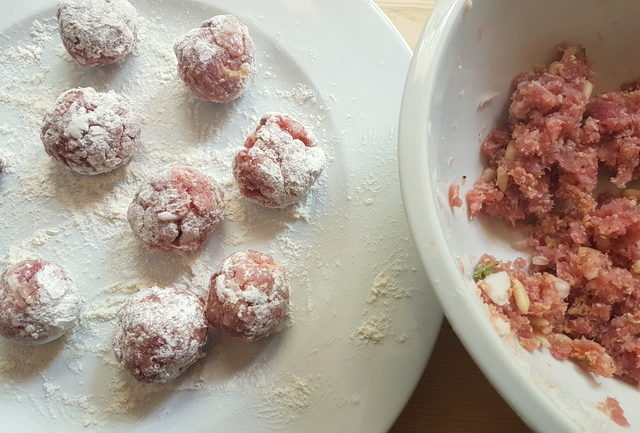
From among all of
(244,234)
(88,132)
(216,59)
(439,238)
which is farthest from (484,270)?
(88,132)

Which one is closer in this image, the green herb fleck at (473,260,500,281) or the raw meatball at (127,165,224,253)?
the green herb fleck at (473,260,500,281)

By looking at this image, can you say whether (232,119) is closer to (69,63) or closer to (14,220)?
(69,63)

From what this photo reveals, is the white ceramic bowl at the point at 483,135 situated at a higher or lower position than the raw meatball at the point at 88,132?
higher

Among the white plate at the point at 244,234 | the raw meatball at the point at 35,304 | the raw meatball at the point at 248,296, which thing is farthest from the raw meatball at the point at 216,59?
the raw meatball at the point at 35,304

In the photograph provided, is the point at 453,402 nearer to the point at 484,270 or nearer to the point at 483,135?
the point at 484,270

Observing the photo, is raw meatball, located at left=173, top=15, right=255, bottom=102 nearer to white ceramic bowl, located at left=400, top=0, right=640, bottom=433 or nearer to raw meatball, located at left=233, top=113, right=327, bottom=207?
raw meatball, located at left=233, top=113, right=327, bottom=207

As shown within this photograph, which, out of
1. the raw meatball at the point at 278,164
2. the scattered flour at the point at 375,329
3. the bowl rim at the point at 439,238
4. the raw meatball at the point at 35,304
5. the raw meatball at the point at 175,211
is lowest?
the raw meatball at the point at 35,304

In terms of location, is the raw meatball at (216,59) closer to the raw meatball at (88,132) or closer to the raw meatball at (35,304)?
the raw meatball at (88,132)

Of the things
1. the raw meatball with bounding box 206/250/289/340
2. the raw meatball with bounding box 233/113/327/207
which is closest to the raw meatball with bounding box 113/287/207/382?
the raw meatball with bounding box 206/250/289/340
